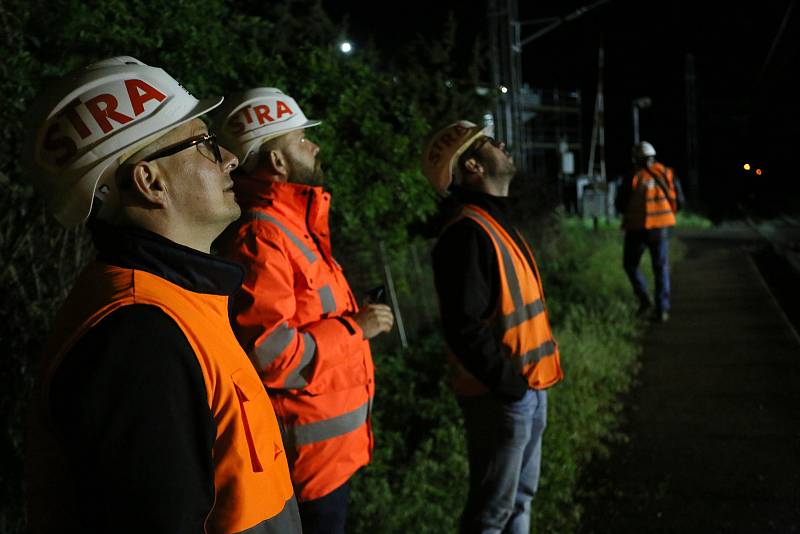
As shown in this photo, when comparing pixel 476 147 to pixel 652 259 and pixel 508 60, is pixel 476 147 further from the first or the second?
pixel 508 60

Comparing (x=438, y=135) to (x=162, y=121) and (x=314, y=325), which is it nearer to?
(x=314, y=325)

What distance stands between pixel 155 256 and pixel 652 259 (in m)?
7.64

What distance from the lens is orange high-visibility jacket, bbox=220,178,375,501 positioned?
2.36 meters

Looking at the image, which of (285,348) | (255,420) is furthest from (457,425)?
(255,420)

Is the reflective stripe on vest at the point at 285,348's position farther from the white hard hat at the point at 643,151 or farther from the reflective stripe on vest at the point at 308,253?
the white hard hat at the point at 643,151

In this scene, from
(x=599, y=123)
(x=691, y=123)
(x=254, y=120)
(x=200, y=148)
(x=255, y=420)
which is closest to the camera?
(x=255, y=420)

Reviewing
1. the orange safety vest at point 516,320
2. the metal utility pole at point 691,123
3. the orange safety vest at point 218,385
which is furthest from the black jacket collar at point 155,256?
the metal utility pole at point 691,123

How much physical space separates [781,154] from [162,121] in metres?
22.7

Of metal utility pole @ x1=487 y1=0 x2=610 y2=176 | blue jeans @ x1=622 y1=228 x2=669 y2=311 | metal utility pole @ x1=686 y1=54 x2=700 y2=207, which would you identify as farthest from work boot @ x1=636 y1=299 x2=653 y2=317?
metal utility pole @ x1=686 y1=54 x2=700 y2=207

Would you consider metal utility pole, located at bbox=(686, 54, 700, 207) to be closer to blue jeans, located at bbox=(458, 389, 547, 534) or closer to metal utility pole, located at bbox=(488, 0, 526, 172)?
metal utility pole, located at bbox=(488, 0, 526, 172)

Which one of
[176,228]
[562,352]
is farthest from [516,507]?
[562,352]

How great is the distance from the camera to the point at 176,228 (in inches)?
64.9

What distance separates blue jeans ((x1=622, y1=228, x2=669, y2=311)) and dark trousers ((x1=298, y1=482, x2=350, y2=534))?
6485mm

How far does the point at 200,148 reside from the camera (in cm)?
170
